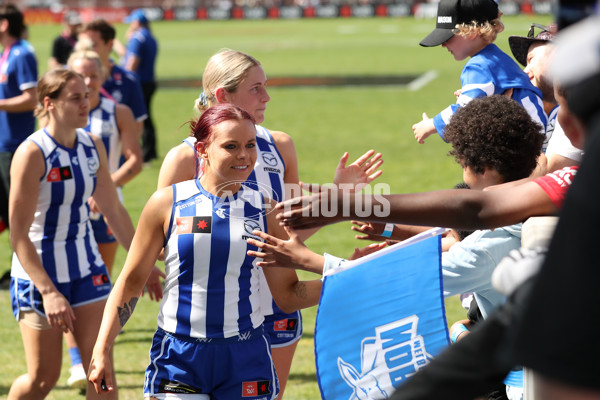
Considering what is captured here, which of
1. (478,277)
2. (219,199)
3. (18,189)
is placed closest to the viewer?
(478,277)

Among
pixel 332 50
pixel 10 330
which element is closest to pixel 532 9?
pixel 332 50

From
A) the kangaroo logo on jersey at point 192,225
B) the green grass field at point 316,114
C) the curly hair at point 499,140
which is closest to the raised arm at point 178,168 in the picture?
the green grass field at point 316,114

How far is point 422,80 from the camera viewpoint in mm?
24109

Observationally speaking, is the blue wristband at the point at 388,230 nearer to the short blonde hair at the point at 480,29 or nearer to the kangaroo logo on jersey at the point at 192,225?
the kangaroo logo on jersey at the point at 192,225

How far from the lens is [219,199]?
3492 mm

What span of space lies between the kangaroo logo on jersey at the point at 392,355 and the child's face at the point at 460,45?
2126mm

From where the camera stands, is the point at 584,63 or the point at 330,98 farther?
the point at 330,98

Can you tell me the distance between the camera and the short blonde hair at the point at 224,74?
13.9 feet

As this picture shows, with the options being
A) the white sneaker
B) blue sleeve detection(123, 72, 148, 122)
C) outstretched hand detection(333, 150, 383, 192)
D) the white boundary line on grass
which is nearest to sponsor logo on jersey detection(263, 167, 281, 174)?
outstretched hand detection(333, 150, 383, 192)

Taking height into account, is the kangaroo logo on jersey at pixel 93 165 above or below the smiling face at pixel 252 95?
below

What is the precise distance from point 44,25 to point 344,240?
2014 inches

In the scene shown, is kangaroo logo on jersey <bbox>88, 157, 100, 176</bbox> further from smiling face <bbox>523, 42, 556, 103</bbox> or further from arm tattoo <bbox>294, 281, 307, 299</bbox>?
smiling face <bbox>523, 42, 556, 103</bbox>

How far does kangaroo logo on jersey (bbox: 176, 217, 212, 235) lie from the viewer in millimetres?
3414

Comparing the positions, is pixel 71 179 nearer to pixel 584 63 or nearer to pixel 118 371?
pixel 118 371
